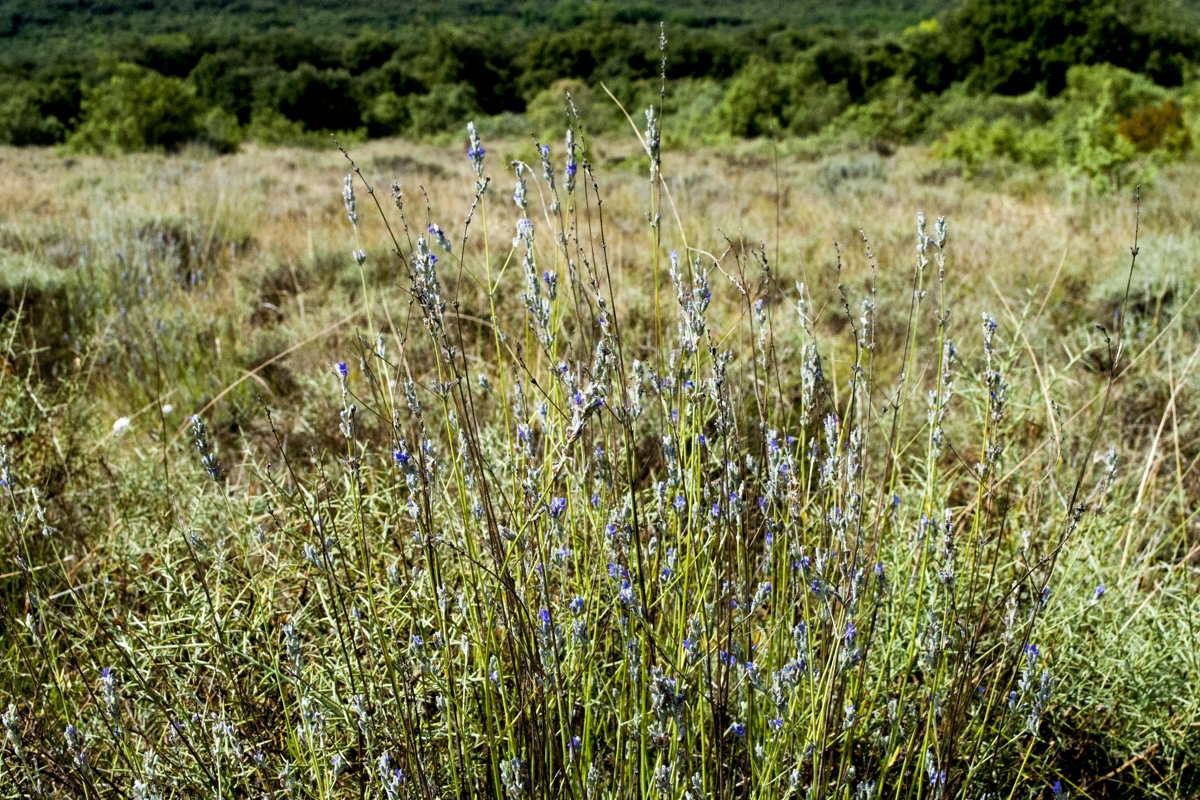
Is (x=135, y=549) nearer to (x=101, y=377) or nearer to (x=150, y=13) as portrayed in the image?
(x=101, y=377)

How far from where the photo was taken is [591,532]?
1768 millimetres

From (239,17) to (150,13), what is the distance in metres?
6.94

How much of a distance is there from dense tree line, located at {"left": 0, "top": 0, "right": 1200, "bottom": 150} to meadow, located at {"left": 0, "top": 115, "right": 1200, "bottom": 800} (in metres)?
15.3

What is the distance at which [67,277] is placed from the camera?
4.64 metres

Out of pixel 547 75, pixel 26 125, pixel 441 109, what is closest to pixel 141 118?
pixel 26 125

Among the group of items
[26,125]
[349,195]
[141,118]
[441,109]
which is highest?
[349,195]

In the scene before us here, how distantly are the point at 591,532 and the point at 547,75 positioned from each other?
35.9 m

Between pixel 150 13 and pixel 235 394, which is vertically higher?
pixel 150 13

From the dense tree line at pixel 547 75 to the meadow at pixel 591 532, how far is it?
1531 centimetres

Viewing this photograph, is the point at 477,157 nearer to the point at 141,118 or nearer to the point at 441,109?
the point at 141,118

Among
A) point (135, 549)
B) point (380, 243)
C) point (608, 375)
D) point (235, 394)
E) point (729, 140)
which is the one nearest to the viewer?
point (608, 375)

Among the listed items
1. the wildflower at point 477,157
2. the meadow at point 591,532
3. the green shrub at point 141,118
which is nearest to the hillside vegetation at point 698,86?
the green shrub at point 141,118

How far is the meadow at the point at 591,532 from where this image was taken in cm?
121

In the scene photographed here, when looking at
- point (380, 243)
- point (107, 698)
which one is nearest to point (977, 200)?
point (380, 243)
